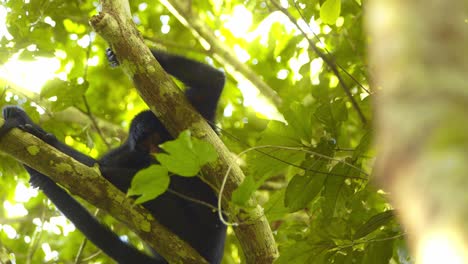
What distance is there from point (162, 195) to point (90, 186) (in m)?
1.27

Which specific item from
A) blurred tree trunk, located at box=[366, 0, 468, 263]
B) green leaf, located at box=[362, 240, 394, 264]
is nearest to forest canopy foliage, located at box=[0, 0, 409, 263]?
green leaf, located at box=[362, 240, 394, 264]

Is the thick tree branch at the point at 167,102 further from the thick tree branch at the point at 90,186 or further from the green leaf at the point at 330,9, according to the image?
the green leaf at the point at 330,9

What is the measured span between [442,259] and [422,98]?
0.18 meters

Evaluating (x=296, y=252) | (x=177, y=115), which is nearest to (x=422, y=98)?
(x=296, y=252)

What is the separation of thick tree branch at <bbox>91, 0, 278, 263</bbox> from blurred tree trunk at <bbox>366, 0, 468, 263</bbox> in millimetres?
2645

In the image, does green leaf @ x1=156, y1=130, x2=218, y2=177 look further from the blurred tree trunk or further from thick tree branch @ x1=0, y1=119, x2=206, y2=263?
the blurred tree trunk

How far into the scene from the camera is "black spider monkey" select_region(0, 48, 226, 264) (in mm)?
4211

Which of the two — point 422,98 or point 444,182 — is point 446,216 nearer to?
point 444,182

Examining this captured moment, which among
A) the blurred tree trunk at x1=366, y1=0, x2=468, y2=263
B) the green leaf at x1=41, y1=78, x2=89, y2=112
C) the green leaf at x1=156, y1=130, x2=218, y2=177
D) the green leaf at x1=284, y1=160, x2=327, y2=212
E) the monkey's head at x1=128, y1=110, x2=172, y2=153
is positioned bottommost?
the blurred tree trunk at x1=366, y1=0, x2=468, y2=263

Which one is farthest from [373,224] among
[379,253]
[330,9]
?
[330,9]

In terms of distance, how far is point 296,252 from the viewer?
9.20ft

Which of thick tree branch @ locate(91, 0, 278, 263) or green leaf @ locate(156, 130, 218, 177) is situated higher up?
thick tree branch @ locate(91, 0, 278, 263)

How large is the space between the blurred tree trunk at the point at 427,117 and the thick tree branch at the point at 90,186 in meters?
2.77

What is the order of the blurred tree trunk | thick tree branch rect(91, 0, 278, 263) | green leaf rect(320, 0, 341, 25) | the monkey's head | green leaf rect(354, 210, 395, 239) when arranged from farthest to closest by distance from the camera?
the monkey's head, thick tree branch rect(91, 0, 278, 263), green leaf rect(320, 0, 341, 25), green leaf rect(354, 210, 395, 239), the blurred tree trunk
